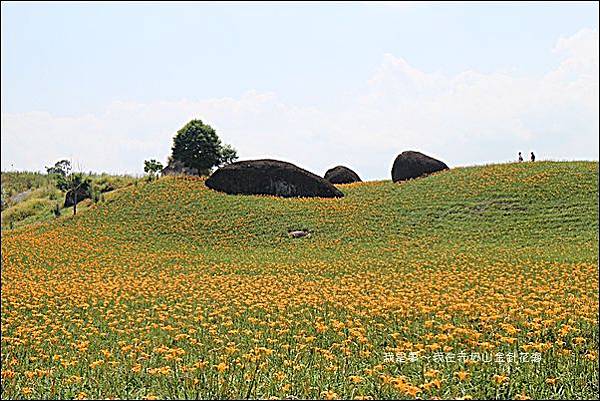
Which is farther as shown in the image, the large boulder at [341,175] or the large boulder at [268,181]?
the large boulder at [341,175]

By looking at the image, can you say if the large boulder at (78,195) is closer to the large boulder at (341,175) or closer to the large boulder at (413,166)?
the large boulder at (341,175)

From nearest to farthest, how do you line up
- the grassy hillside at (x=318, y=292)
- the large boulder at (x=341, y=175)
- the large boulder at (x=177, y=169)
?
the grassy hillside at (x=318, y=292)
the large boulder at (x=341, y=175)
the large boulder at (x=177, y=169)

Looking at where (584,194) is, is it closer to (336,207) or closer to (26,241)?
(336,207)

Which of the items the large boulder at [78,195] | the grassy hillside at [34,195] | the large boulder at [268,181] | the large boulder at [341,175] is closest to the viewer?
the large boulder at [268,181]

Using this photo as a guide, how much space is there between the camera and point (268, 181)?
32062mm

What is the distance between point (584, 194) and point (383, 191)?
8.99 metres

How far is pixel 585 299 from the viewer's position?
32.6ft

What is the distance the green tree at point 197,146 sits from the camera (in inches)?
1775

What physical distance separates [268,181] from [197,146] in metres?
14.3

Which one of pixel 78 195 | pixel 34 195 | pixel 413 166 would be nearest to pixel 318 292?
pixel 413 166

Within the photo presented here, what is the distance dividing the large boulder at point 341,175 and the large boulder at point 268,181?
405 inches

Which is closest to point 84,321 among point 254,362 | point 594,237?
point 254,362

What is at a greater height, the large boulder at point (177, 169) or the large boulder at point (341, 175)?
the large boulder at point (177, 169)

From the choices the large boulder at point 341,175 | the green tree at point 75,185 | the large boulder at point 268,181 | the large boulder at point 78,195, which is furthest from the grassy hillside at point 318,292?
the large boulder at point 341,175
